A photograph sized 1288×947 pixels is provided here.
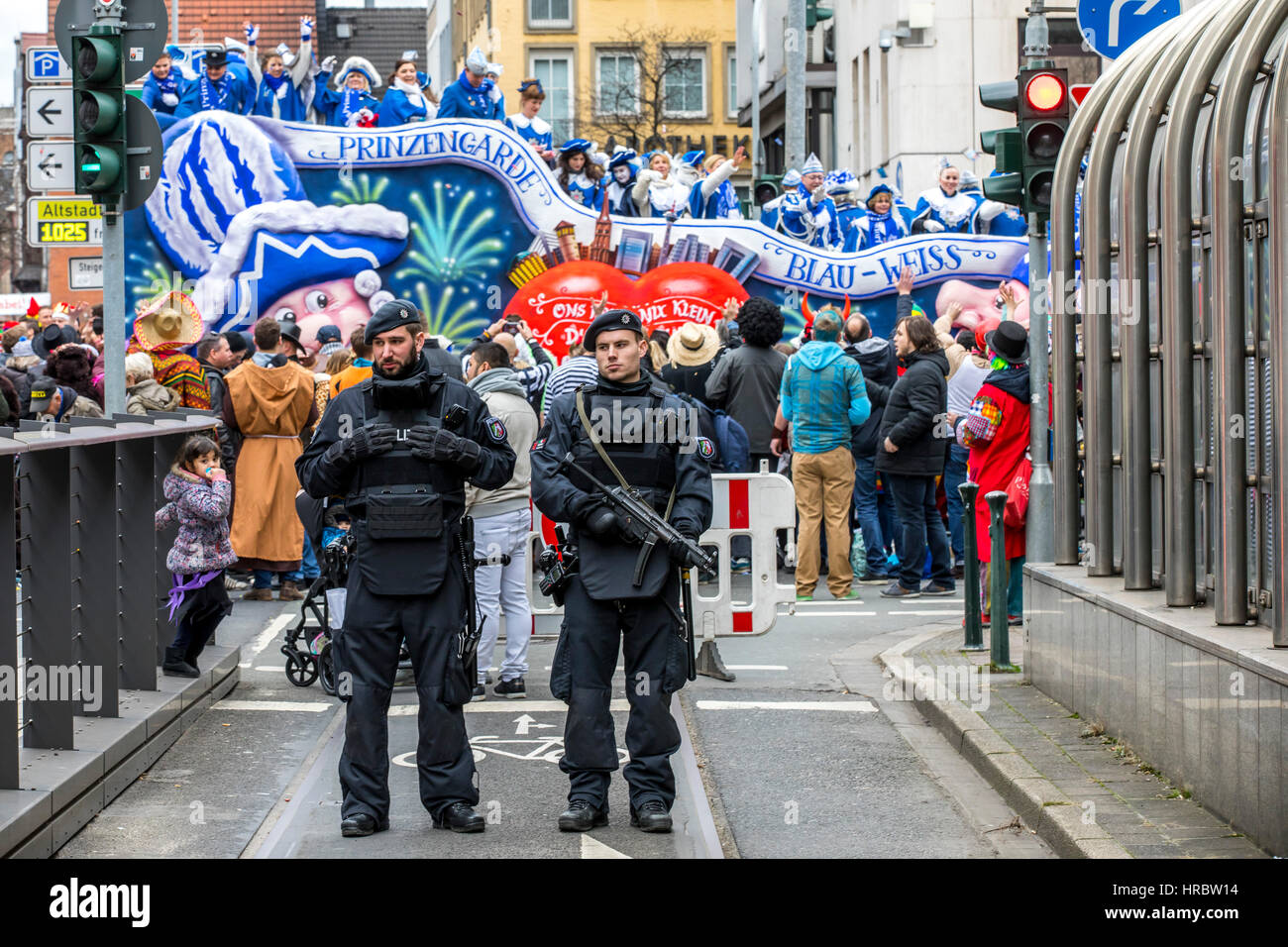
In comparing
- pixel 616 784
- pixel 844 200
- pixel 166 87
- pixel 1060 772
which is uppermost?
pixel 166 87

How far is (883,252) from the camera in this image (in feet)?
67.7

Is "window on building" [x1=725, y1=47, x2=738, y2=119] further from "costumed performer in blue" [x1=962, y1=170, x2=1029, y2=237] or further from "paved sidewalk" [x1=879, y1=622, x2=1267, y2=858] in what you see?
"paved sidewalk" [x1=879, y1=622, x2=1267, y2=858]

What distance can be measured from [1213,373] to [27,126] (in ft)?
23.3

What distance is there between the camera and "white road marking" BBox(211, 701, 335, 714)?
9.34 m

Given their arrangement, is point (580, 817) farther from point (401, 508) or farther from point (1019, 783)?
point (1019, 783)

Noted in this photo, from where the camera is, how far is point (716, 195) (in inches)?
831

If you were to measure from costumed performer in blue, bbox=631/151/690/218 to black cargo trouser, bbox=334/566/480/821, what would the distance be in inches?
560

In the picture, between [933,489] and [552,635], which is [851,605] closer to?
[933,489]

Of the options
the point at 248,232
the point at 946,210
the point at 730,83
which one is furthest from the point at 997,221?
the point at 730,83

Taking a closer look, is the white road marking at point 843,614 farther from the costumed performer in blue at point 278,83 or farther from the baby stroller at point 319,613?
the costumed performer in blue at point 278,83

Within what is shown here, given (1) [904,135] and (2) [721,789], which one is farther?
(1) [904,135]

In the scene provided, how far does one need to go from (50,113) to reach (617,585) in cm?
594

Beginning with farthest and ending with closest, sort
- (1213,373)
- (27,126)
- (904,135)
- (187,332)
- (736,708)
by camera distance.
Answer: (904,135), (187,332), (27,126), (736,708), (1213,373)
